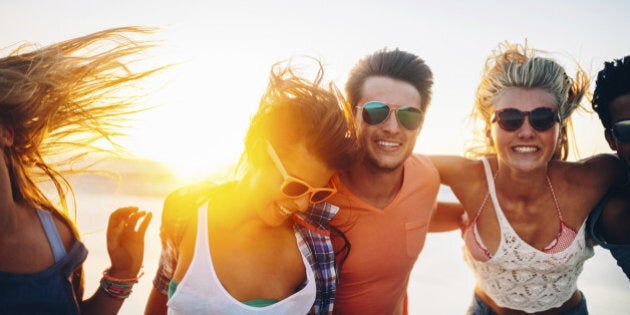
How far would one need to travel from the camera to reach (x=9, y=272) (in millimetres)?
1816

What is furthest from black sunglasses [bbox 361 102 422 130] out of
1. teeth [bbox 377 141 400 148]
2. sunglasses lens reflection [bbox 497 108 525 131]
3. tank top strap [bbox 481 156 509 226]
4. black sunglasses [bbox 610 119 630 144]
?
black sunglasses [bbox 610 119 630 144]

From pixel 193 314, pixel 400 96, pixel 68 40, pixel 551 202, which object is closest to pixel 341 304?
pixel 193 314

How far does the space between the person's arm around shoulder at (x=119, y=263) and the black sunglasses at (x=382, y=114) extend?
5.80ft

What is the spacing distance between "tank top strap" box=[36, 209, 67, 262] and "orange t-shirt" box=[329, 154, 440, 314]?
170 cm

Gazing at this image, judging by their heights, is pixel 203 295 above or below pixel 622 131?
below

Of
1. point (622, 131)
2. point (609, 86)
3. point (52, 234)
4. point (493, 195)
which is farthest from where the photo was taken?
point (493, 195)

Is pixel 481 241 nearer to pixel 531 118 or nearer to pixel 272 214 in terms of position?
pixel 531 118

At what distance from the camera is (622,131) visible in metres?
2.70

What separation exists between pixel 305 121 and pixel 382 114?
35.7 inches

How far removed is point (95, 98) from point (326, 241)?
1.79 metres

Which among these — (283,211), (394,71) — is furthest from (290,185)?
(394,71)

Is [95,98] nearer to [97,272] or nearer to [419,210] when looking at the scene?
[419,210]

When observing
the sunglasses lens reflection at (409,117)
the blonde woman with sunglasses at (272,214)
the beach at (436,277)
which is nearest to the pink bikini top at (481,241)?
the sunglasses lens reflection at (409,117)

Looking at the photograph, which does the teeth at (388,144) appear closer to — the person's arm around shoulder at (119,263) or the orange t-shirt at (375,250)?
the orange t-shirt at (375,250)
